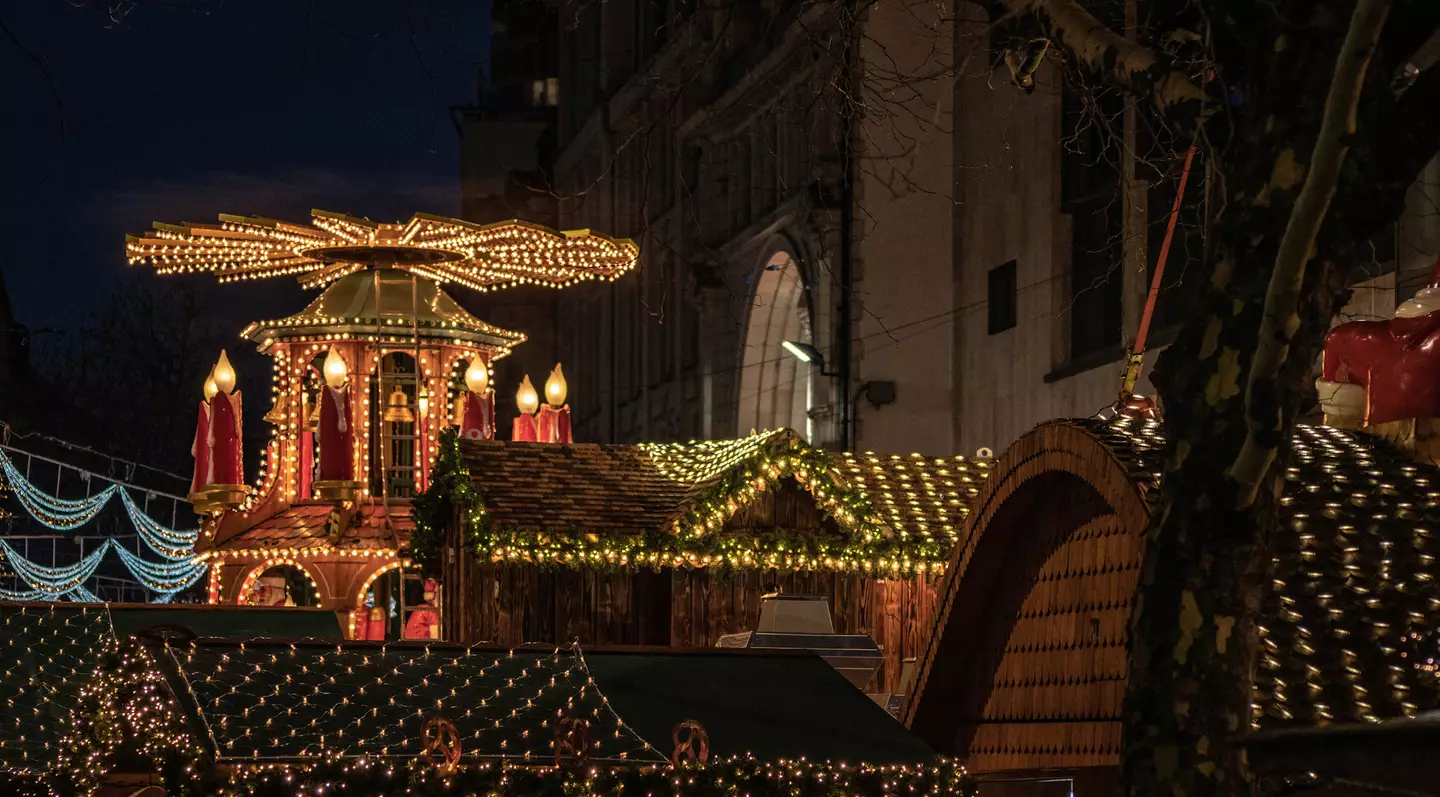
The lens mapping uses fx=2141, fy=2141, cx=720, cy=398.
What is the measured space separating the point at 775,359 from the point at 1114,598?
32.1 metres

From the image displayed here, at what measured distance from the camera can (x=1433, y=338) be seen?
26.7 ft

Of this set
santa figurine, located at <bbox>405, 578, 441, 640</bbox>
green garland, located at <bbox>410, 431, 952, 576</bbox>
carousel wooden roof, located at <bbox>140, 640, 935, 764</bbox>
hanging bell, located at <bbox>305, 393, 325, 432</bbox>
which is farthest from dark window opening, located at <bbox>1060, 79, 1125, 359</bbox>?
carousel wooden roof, located at <bbox>140, 640, 935, 764</bbox>

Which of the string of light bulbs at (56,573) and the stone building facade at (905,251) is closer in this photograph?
the stone building facade at (905,251)

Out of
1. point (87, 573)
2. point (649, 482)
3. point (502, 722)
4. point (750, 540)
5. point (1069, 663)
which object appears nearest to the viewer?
point (1069, 663)

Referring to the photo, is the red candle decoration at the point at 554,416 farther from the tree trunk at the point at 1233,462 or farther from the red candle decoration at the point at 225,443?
the tree trunk at the point at 1233,462

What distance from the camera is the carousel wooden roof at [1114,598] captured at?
649 centimetres

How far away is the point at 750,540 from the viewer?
15.6 metres

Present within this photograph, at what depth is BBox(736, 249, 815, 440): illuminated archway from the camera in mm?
37531

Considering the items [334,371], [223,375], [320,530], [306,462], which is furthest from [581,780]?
[306,462]

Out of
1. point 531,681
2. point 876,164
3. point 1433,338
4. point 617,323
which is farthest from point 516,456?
point 617,323

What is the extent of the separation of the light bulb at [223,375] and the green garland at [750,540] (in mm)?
6520

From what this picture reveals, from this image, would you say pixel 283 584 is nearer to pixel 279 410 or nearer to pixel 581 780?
pixel 279 410

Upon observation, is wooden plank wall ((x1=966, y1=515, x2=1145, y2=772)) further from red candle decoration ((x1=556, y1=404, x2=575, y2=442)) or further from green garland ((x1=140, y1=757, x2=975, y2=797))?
red candle decoration ((x1=556, y1=404, x2=575, y2=442))

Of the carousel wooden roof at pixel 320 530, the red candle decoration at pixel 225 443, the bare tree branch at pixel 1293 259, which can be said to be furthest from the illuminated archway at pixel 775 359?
the bare tree branch at pixel 1293 259
